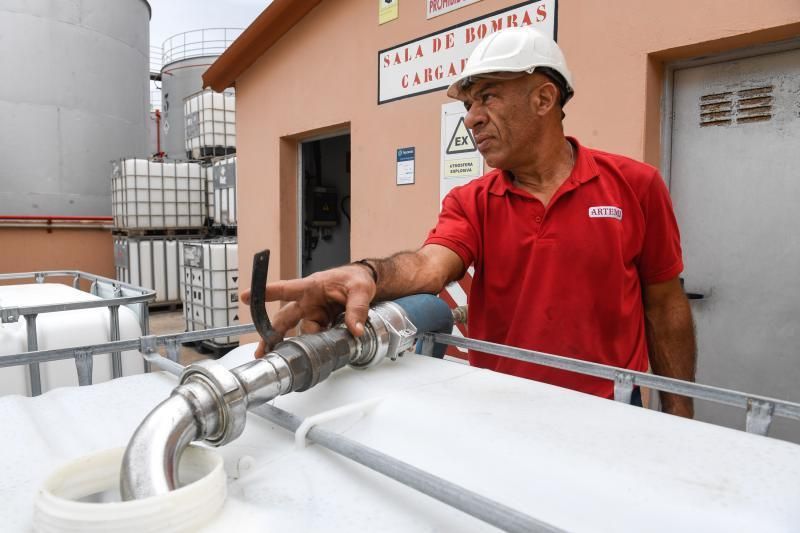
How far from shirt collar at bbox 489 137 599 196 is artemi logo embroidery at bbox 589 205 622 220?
0.09 metres

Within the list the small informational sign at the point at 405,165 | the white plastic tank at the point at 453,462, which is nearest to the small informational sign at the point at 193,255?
the small informational sign at the point at 405,165

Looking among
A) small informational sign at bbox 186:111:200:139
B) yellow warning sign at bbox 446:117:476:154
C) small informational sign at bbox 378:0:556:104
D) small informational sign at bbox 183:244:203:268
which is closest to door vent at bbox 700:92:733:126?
small informational sign at bbox 378:0:556:104

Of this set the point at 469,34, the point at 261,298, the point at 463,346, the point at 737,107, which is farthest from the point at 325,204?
the point at 261,298

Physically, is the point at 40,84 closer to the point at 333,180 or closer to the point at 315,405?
the point at 333,180

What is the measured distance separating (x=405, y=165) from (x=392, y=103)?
16.8 inches

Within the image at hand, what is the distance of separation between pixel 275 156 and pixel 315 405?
396cm

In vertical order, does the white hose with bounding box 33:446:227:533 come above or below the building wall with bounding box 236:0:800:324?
below

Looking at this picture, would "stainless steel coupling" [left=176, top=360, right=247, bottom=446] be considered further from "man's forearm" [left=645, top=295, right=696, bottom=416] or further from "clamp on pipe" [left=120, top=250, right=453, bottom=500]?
"man's forearm" [left=645, top=295, right=696, bottom=416]

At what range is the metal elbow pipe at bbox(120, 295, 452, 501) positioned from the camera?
61cm

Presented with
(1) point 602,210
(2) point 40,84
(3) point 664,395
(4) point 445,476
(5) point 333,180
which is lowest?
(3) point 664,395

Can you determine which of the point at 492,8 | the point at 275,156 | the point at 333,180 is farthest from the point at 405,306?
the point at 333,180

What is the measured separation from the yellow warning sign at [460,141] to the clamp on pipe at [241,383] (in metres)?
2.08

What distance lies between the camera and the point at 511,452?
75cm

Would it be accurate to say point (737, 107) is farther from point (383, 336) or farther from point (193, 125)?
point (193, 125)
